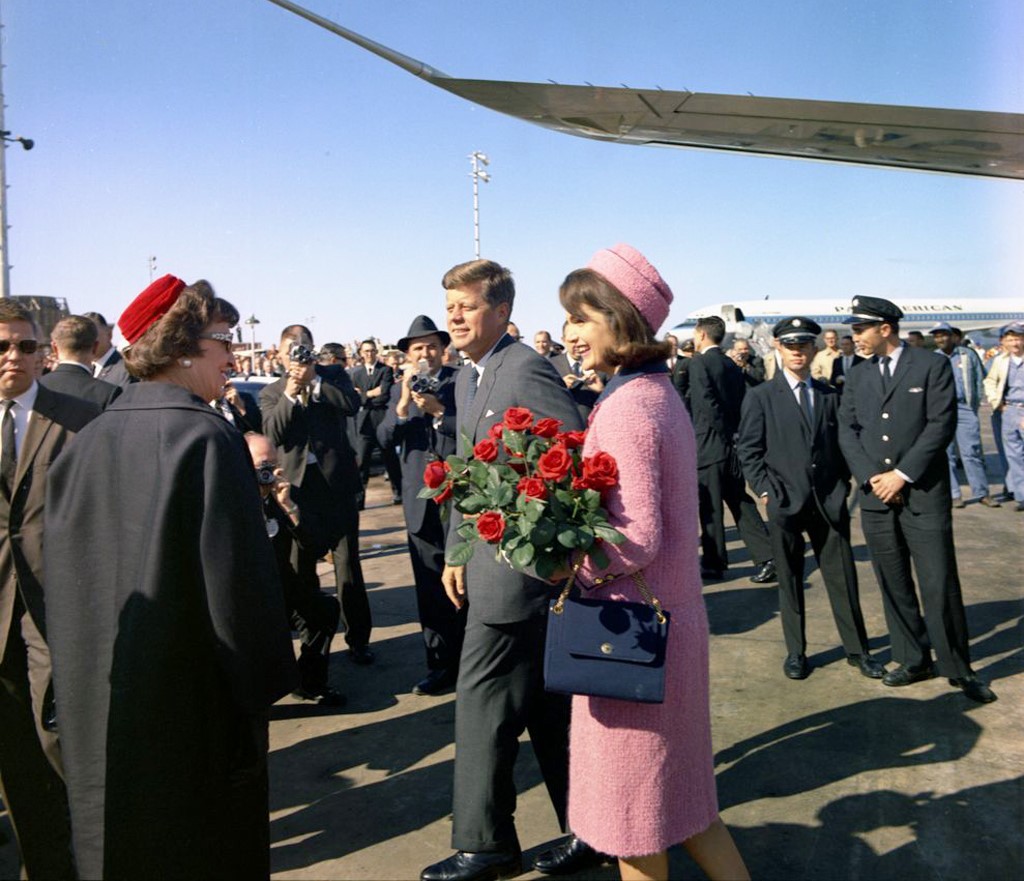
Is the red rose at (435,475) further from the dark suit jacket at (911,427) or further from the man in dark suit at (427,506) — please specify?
the dark suit jacket at (911,427)

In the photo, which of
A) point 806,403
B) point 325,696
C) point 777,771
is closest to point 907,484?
point 806,403

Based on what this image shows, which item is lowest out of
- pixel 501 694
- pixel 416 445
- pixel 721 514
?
pixel 721 514

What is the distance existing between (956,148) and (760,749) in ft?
10.2

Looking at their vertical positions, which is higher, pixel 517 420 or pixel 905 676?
pixel 517 420

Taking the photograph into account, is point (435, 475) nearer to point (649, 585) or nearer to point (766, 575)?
point (649, 585)

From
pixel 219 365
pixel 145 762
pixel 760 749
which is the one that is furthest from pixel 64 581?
pixel 760 749

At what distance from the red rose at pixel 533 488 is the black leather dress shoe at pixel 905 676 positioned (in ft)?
11.7

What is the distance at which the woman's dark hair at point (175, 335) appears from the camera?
211 cm

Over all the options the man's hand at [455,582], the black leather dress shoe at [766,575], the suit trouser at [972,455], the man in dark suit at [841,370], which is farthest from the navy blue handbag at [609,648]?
the suit trouser at [972,455]

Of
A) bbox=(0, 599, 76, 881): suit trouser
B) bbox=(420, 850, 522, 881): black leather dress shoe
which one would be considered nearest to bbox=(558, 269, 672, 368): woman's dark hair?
bbox=(420, 850, 522, 881): black leather dress shoe

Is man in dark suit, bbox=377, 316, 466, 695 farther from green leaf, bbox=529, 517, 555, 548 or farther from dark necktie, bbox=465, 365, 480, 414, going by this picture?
green leaf, bbox=529, 517, 555, 548

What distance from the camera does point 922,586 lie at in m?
4.57

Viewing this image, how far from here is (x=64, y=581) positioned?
197 cm

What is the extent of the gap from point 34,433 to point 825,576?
170 inches
